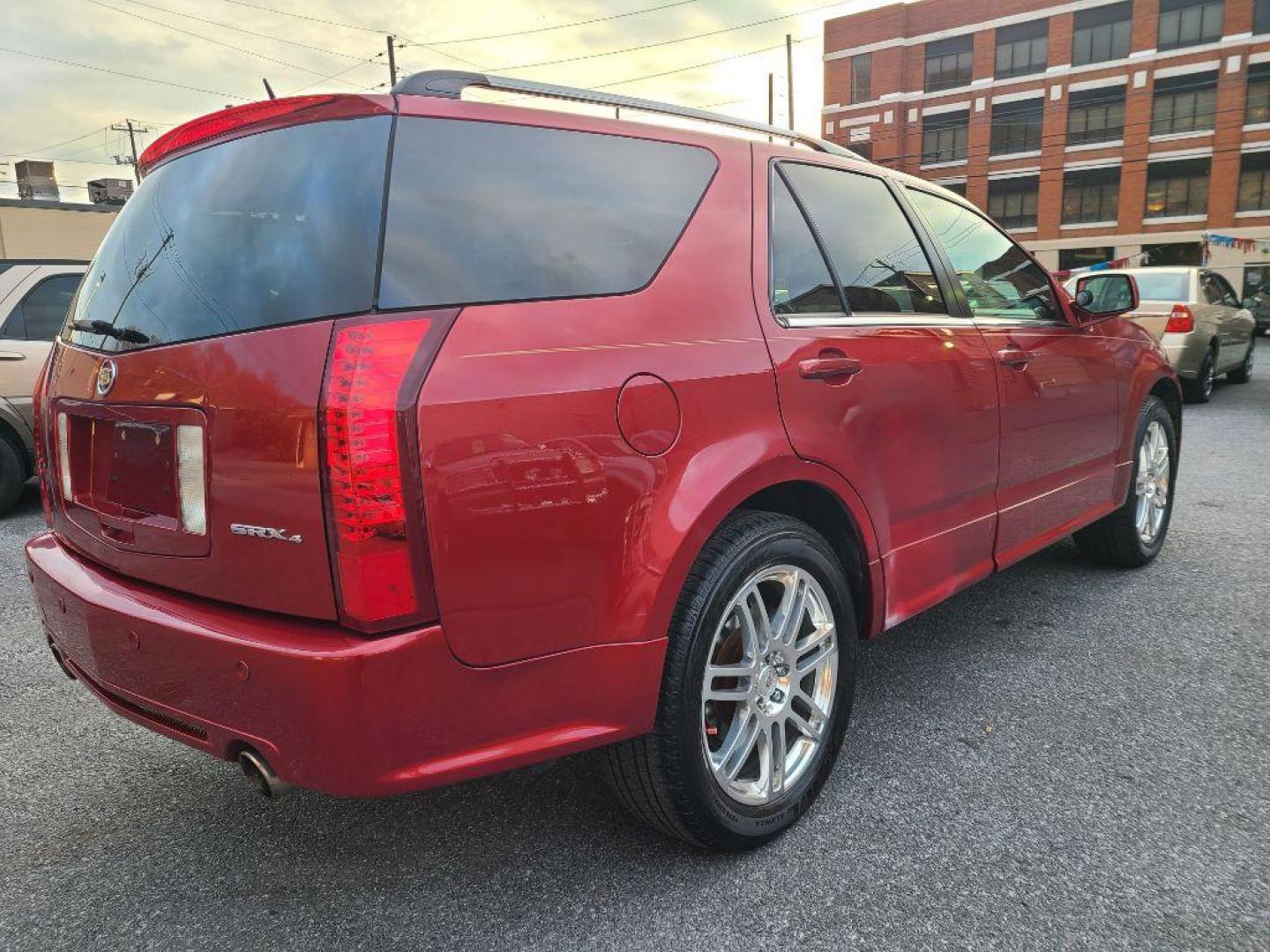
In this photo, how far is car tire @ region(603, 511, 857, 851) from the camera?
6.56 ft

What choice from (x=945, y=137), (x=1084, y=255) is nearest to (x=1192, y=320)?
(x=1084, y=255)

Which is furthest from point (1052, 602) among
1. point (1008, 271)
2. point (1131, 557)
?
point (1008, 271)

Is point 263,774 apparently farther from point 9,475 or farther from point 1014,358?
point 9,475

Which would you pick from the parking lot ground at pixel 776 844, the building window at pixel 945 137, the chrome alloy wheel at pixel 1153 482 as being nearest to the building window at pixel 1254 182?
the building window at pixel 945 137

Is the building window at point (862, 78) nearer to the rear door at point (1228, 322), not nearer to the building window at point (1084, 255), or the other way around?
the building window at point (1084, 255)

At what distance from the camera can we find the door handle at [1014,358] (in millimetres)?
3145

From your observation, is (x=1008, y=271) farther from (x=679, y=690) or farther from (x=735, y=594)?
(x=679, y=690)

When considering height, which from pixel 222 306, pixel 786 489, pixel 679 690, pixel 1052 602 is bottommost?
pixel 1052 602

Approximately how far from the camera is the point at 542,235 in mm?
1886

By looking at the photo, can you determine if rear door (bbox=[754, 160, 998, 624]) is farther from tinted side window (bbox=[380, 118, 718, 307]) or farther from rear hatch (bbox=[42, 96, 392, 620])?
rear hatch (bbox=[42, 96, 392, 620])

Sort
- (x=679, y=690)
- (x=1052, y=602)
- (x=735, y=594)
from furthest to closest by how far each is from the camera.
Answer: (x=1052, y=602) < (x=735, y=594) < (x=679, y=690)

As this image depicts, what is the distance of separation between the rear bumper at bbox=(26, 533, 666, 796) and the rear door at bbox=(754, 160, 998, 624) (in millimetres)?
850

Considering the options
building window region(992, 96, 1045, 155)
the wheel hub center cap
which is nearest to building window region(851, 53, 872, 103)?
building window region(992, 96, 1045, 155)

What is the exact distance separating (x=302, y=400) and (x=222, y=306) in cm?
37
